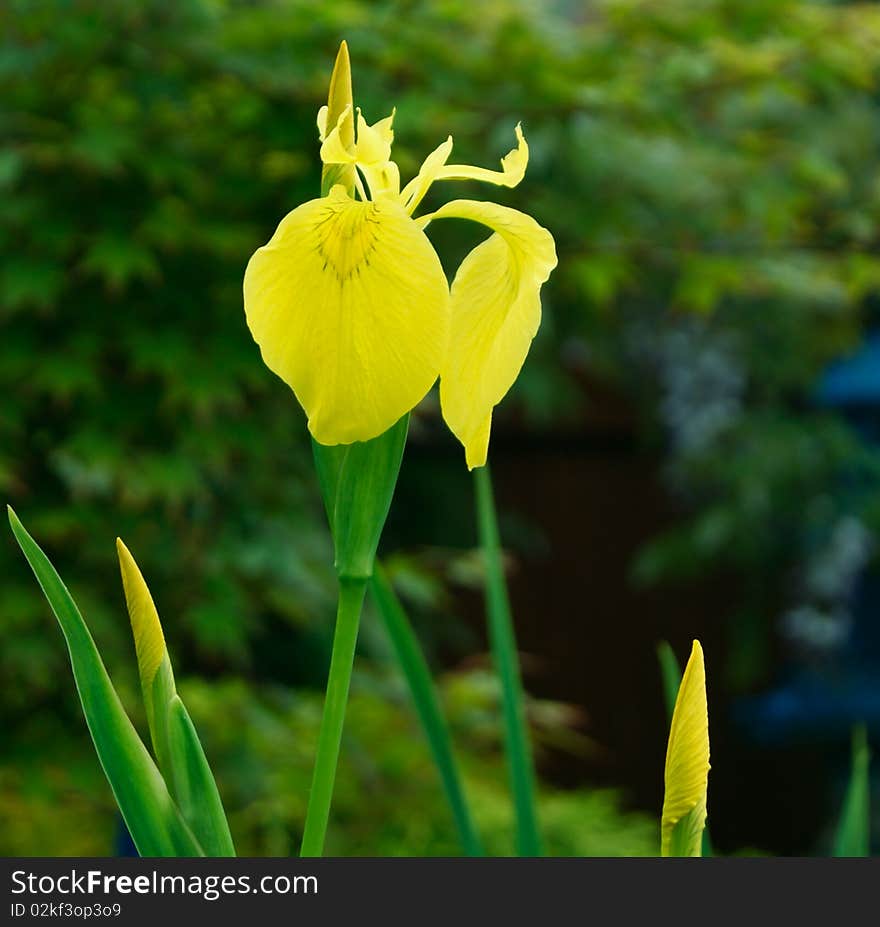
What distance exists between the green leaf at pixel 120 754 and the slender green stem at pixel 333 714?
4 centimetres

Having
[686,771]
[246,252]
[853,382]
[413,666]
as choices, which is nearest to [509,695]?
[413,666]

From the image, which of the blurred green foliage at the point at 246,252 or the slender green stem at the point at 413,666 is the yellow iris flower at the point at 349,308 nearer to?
the slender green stem at the point at 413,666

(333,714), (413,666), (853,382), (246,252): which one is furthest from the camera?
(853,382)

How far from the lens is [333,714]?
244 mm

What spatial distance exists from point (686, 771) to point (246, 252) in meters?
1.12

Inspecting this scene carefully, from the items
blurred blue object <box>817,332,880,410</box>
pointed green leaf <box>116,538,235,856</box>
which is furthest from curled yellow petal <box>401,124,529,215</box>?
blurred blue object <box>817,332,880,410</box>

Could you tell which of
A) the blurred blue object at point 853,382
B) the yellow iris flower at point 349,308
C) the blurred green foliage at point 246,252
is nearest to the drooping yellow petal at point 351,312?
the yellow iris flower at point 349,308

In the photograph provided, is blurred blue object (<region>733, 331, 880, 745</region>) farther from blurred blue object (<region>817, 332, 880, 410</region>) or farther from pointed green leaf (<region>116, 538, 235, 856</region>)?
pointed green leaf (<region>116, 538, 235, 856</region>)

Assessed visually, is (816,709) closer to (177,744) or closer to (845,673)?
(845,673)

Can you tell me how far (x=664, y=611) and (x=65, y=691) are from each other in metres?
1.58

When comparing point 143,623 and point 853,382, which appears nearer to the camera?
point 143,623

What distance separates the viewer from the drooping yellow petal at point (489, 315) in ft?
0.85

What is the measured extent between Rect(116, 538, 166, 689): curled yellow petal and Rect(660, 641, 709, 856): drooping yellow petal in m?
0.11

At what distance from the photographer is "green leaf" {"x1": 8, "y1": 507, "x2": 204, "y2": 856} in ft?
0.89
